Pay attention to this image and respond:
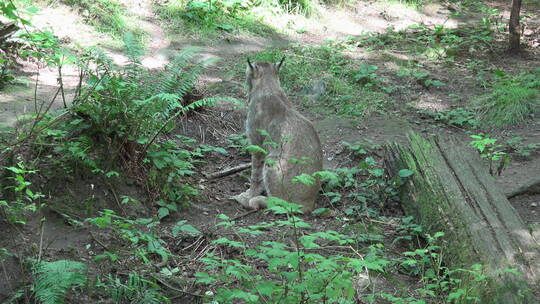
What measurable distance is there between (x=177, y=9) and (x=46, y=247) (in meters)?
8.91

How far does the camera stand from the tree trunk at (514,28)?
10.9 meters

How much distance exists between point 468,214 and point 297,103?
471cm

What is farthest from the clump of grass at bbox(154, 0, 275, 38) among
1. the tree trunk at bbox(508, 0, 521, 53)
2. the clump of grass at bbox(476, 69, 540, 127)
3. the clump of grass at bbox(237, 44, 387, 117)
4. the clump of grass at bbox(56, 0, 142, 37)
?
the clump of grass at bbox(476, 69, 540, 127)

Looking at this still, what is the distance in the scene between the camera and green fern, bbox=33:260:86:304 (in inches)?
135

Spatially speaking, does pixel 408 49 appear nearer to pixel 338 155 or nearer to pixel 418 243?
pixel 338 155

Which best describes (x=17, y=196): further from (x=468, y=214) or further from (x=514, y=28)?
(x=514, y=28)

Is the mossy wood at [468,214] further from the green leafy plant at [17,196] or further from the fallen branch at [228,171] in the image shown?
the green leafy plant at [17,196]

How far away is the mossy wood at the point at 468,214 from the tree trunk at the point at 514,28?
594 cm

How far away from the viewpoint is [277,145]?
230 inches

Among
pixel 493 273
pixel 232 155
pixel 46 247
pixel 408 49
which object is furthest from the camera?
pixel 408 49

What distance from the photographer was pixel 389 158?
6.42 m

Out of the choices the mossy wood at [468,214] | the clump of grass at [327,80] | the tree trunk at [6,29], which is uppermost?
the tree trunk at [6,29]

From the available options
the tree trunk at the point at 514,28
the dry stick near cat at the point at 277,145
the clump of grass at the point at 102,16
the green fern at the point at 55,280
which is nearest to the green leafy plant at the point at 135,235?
the green fern at the point at 55,280

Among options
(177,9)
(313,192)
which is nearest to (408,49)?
(177,9)
